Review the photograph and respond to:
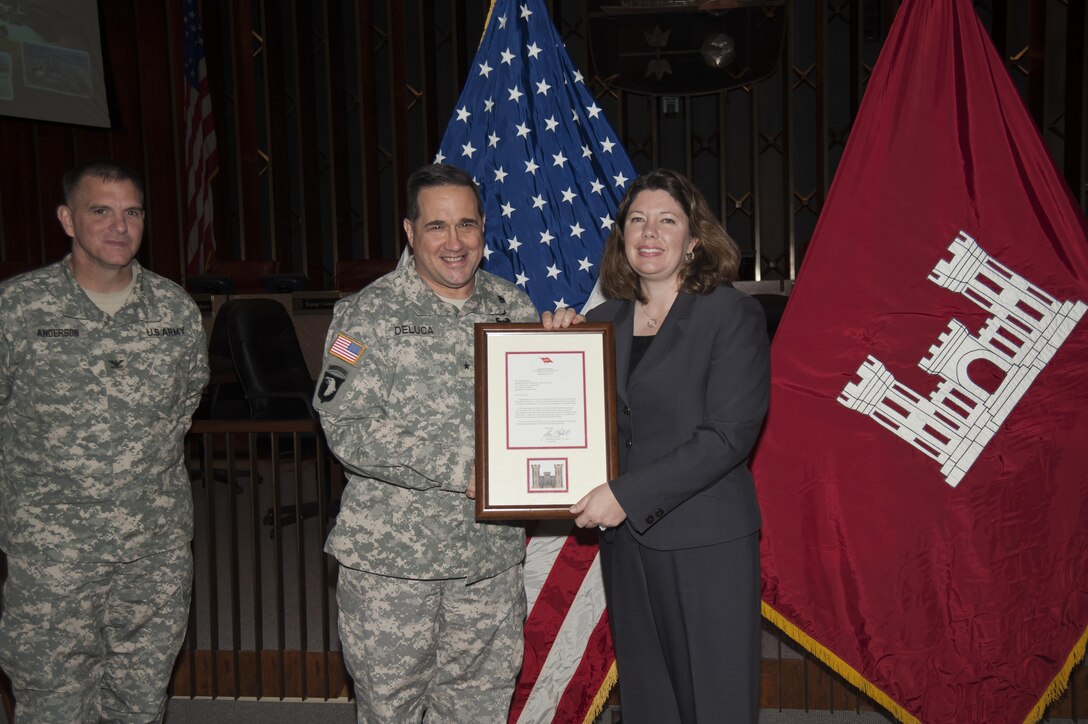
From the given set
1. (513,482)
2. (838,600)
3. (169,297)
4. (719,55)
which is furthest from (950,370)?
(719,55)

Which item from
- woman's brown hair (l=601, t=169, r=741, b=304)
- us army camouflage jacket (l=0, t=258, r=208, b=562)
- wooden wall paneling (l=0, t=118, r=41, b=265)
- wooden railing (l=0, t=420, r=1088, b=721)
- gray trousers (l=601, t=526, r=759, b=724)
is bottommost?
wooden railing (l=0, t=420, r=1088, b=721)

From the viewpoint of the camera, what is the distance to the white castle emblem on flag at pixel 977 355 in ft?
7.02

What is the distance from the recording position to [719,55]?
6098 mm

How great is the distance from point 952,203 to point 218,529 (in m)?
3.48

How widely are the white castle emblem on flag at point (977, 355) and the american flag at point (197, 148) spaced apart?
668cm

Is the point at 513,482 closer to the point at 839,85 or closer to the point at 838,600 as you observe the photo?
the point at 838,600

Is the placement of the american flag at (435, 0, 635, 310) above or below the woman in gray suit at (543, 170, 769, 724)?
above

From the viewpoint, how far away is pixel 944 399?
2154 millimetres

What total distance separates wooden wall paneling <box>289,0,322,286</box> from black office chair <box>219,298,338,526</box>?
12.0 feet

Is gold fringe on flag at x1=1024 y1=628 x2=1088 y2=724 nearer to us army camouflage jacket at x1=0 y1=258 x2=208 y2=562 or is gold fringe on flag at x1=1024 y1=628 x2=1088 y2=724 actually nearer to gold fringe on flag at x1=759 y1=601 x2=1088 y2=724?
gold fringe on flag at x1=759 y1=601 x2=1088 y2=724

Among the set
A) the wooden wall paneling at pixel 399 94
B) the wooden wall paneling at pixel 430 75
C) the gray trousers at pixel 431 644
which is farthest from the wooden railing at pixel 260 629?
the wooden wall paneling at pixel 430 75

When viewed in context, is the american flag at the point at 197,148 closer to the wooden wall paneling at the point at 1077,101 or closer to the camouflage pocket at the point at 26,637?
the camouflage pocket at the point at 26,637

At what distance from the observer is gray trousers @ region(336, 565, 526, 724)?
177cm

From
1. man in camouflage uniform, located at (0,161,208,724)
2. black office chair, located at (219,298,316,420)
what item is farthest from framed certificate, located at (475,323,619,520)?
black office chair, located at (219,298,316,420)
